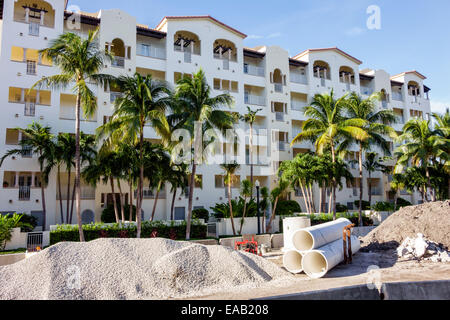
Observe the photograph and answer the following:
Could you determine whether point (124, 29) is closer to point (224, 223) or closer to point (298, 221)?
point (224, 223)

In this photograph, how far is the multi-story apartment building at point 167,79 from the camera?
94.9ft

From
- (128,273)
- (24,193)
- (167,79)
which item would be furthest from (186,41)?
(128,273)

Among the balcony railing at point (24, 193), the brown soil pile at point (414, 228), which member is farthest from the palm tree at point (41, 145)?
the brown soil pile at point (414, 228)

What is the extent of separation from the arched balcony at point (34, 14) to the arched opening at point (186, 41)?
38.0 ft

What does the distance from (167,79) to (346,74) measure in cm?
2543

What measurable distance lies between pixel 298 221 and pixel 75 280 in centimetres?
1090

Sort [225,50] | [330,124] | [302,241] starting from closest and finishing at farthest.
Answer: [302,241] < [330,124] < [225,50]

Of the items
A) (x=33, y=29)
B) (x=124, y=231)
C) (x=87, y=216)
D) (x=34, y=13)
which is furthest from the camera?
(x=34, y=13)

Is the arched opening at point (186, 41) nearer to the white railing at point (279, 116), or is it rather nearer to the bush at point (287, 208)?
the white railing at point (279, 116)

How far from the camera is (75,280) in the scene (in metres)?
10.9

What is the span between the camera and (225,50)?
40.2m

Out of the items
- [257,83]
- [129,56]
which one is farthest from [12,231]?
[257,83]

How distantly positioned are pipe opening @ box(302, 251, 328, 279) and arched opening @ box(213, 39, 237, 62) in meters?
28.9

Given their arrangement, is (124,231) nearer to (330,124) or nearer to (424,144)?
(330,124)
